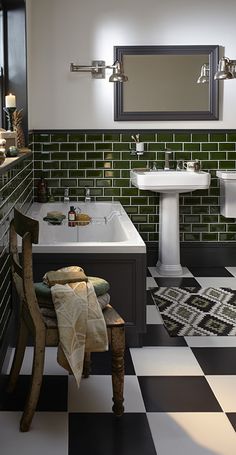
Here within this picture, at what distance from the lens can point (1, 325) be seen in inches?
126

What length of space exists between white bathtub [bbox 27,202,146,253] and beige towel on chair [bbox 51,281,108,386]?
0.96m

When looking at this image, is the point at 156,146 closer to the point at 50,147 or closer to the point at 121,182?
the point at 121,182

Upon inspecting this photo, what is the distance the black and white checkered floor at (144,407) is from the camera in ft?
8.46

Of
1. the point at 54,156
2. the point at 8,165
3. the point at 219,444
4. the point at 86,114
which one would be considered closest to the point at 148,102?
the point at 86,114

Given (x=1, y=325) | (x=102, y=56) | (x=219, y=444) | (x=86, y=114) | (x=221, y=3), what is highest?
(x=221, y=3)

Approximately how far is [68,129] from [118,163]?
0.53m

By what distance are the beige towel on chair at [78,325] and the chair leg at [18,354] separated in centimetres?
32

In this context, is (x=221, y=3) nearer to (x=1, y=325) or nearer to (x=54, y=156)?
(x=54, y=156)

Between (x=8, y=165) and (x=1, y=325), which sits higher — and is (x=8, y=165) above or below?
above

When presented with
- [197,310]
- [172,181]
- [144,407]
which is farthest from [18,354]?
[172,181]

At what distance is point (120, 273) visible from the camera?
148 inches

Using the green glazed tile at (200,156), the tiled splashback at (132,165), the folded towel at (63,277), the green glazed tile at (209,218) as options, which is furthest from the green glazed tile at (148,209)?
the folded towel at (63,277)

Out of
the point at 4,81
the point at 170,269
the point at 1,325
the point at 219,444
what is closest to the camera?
the point at 219,444

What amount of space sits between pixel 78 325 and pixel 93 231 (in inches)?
107
